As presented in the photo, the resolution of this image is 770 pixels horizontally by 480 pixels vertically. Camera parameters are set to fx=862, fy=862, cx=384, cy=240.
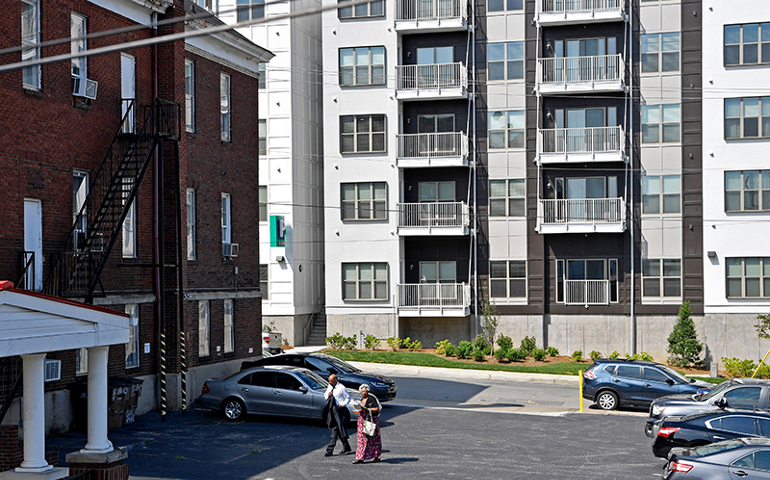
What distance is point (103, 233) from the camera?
21.9 metres

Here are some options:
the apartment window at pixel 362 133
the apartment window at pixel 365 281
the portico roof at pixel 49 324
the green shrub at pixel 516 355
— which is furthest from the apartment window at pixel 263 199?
the portico roof at pixel 49 324

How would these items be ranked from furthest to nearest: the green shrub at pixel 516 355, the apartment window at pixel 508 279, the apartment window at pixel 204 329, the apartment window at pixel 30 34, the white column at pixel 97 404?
the apartment window at pixel 508 279, the green shrub at pixel 516 355, the apartment window at pixel 204 329, the apartment window at pixel 30 34, the white column at pixel 97 404

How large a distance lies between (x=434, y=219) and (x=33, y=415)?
29362mm

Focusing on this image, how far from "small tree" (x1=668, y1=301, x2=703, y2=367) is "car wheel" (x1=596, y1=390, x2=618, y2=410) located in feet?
44.3

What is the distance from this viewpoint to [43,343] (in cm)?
1398

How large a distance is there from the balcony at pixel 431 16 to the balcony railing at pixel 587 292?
532 inches

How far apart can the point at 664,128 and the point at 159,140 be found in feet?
85.4

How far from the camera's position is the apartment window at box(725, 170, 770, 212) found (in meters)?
39.1

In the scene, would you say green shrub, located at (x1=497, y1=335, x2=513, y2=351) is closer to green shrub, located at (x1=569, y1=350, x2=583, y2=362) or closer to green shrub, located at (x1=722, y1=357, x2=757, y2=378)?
green shrub, located at (x1=569, y1=350, x2=583, y2=362)

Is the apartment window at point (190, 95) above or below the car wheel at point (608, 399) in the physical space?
above

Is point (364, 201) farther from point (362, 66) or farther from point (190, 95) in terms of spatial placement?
point (190, 95)

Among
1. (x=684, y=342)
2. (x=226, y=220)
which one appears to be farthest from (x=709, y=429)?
(x=684, y=342)

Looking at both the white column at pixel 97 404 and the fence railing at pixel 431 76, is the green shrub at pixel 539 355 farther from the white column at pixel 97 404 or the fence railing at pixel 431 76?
the white column at pixel 97 404

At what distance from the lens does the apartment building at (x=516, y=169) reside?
40.6 meters
